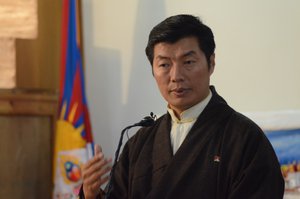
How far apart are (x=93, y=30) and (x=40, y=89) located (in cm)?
51

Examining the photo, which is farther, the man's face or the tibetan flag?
the tibetan flag

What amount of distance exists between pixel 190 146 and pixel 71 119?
129 centimetres

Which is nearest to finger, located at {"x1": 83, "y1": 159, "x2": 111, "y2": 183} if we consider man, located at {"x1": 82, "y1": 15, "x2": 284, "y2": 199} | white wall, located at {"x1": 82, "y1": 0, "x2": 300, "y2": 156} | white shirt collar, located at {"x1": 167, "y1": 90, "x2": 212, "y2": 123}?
man, located at {"x1": 82, "y1": 15, "x2": 284, "y2": 199}

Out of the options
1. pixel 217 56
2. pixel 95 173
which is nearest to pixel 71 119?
pixel 217 56

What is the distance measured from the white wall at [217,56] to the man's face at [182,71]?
0.81 m

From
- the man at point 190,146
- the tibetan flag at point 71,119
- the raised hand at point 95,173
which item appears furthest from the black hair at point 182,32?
the tibetan flag at point 71,119

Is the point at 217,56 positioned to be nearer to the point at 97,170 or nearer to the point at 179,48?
the point at 179,48

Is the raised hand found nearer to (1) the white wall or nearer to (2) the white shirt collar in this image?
(2) the white shirt collar

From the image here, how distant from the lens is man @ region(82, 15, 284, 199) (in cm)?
129

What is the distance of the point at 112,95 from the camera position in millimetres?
2863

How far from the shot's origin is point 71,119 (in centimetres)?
256

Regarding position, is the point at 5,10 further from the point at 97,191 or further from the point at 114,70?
the point at 97,191

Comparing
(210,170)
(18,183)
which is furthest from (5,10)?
(210,170)

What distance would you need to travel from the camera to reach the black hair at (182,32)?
142 centimetres
